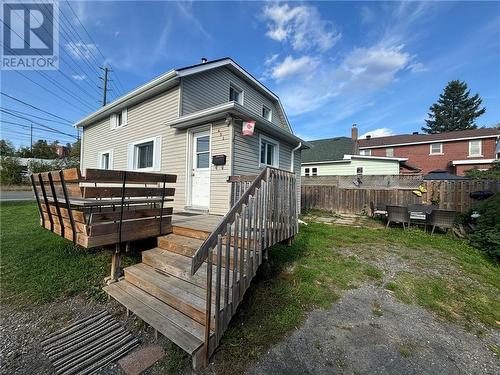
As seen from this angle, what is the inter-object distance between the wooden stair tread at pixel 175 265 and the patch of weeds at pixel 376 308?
205cm

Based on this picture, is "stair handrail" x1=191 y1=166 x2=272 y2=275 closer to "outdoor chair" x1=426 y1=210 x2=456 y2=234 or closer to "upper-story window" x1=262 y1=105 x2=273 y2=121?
"outdoor chair" x1=426 y1=210 x2=456 y2=234

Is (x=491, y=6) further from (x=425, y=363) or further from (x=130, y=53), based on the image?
(x=130, y=53)

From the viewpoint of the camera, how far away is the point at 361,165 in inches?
787

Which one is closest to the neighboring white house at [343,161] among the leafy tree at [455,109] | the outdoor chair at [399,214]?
the outdoor chair at [399,214]

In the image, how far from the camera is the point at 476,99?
36281 millimetres

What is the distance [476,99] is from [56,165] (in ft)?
203

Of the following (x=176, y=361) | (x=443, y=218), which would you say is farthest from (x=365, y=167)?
(x=176, y=361)

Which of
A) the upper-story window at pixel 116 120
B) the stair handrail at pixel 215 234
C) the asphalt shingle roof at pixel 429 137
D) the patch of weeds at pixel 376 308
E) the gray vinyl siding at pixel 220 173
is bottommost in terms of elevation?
the patch of weeds at pixel 376 308

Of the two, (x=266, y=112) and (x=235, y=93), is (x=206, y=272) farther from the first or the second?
(x=266, y=112)

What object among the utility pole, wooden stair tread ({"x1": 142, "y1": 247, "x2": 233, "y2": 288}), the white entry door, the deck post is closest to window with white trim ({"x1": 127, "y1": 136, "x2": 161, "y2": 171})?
the white entry door

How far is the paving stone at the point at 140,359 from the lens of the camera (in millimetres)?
2104

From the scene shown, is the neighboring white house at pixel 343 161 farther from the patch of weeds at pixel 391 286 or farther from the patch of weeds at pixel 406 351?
the patch of weeds at pixel 406 351

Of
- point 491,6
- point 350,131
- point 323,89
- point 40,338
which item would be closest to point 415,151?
point 350,131

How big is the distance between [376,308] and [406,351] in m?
0.84
